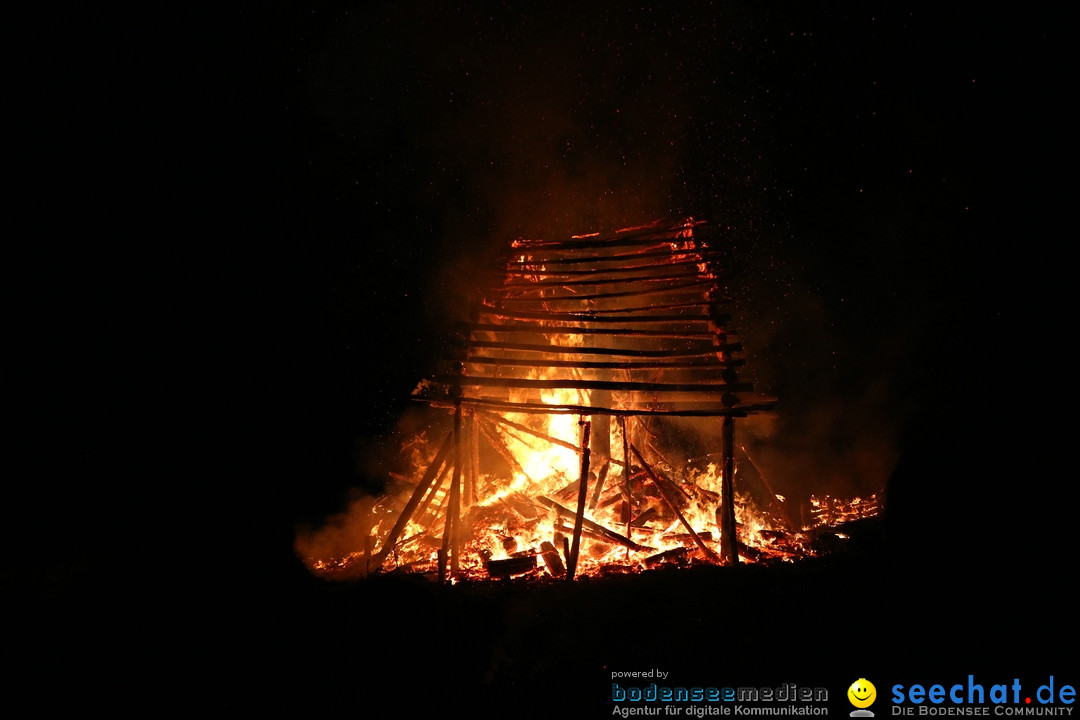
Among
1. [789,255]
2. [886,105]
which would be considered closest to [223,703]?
[789,255]

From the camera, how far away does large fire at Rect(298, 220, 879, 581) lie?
568 cm

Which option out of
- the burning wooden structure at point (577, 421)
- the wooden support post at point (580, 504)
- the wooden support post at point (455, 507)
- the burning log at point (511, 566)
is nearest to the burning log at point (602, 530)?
the burning wooden structure at point (577, 421)

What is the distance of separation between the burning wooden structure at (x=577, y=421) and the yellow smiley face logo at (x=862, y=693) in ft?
5.32

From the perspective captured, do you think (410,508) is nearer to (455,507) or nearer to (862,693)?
(455,507)

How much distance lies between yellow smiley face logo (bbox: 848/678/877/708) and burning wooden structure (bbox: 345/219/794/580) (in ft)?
5.32

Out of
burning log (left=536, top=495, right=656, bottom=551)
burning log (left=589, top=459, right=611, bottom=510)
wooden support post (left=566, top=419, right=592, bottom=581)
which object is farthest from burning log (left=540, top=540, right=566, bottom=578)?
burning log (left=589, top=459, right=611, bottom=510)

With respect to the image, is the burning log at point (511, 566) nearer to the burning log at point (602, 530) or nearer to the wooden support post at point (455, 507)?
the wooden support post at point (455, 507)

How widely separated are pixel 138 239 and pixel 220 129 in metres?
2.53

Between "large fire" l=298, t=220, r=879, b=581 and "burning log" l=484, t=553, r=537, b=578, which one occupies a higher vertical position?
"large fire" l=298, t=220, r=879, b=581

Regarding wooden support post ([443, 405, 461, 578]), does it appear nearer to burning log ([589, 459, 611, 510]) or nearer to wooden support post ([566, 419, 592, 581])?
wooden support post ([566, 419, 592, 581])

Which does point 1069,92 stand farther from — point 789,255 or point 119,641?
point 119,641

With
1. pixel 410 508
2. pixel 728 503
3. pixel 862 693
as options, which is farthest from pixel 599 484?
pixel 862 693

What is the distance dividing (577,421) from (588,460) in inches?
71.4

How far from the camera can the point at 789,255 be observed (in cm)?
875
